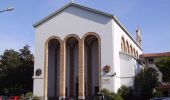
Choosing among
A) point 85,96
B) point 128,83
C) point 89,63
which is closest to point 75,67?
point 89,63

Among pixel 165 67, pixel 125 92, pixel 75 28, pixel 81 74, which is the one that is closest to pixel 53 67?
pixel 81 74

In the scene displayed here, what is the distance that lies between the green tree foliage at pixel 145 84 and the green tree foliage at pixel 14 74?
18456 millimetres

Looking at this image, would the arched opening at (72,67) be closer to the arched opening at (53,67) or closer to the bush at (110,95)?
the arched opening at (53,67)

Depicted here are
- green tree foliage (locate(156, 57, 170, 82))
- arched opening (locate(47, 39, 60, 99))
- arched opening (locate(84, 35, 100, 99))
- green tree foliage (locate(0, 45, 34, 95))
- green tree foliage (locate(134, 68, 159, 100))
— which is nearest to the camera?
green tree foliage (locate(156, 57, 170, 82))

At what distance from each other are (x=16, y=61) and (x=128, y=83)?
20304 mm

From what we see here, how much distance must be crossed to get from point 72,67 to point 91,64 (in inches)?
114

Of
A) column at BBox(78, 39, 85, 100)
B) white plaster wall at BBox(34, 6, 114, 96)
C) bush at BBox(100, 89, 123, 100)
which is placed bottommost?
bush at BBox(100, 89, 123, 100)

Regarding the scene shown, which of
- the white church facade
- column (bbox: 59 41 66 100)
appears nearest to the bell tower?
the white church facade

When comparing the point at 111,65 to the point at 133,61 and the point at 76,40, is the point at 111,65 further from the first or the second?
the point at 76,40

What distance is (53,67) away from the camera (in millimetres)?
44781

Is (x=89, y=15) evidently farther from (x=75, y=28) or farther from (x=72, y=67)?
(x=72, y=67)

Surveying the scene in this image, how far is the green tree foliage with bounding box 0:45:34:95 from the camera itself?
1945 inches

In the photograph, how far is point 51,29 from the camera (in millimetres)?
43344

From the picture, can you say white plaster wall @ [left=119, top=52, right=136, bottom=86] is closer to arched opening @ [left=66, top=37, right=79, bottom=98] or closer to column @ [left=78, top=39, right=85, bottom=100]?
column @ [left=78, top=39, right=85, bottom=100]
